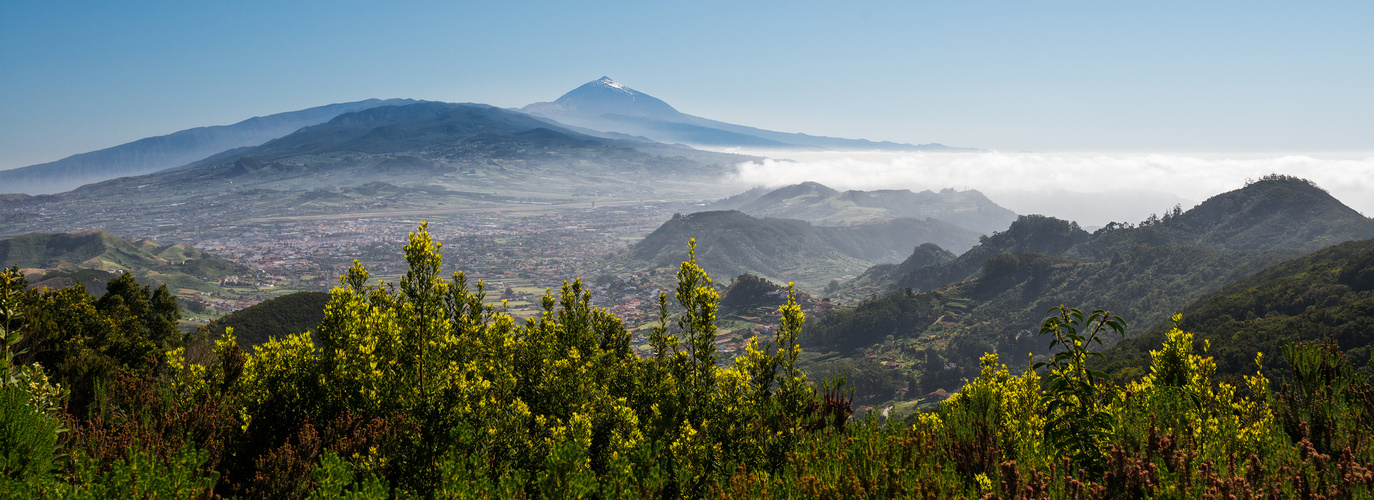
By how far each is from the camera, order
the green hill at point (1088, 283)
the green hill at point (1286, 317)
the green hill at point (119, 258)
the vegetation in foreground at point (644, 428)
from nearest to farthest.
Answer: the vegetation in foreground at point (644, 428) → the green hill at point (1286, 317) → the green hill at point (1088, 283) → the green hill at point (119, 258)

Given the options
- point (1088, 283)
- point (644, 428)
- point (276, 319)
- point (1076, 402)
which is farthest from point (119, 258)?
point (1088, 283)

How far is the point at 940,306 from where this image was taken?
13138 cm

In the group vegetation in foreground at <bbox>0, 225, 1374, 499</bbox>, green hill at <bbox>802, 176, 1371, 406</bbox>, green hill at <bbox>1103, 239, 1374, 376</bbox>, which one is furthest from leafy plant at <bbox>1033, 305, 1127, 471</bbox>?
green hill at <bbox>802, 176, 1371, 406</bbox>

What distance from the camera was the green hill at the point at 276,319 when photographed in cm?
4772

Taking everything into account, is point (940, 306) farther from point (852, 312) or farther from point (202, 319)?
point (202, 319)

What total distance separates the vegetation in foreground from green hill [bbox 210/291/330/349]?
1725 inches

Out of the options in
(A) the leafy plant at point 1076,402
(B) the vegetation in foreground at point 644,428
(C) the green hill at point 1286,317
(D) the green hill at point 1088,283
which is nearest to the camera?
(B) the vegetation in foreground at point 644,428

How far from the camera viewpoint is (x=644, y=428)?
27.5 feet

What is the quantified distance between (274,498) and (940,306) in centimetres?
13823

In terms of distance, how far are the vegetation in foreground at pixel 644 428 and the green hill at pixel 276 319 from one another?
43820 millimetres

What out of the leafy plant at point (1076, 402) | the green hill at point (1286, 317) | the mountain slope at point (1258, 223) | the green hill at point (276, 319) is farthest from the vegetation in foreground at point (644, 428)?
the mountain slope at point (1258, 223)

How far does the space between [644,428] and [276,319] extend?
176 feet

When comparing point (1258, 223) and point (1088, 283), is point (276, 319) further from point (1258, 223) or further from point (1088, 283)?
point (1258, 223)

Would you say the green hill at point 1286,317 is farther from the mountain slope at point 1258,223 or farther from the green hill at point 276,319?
the mountain slope at point 1258,223
